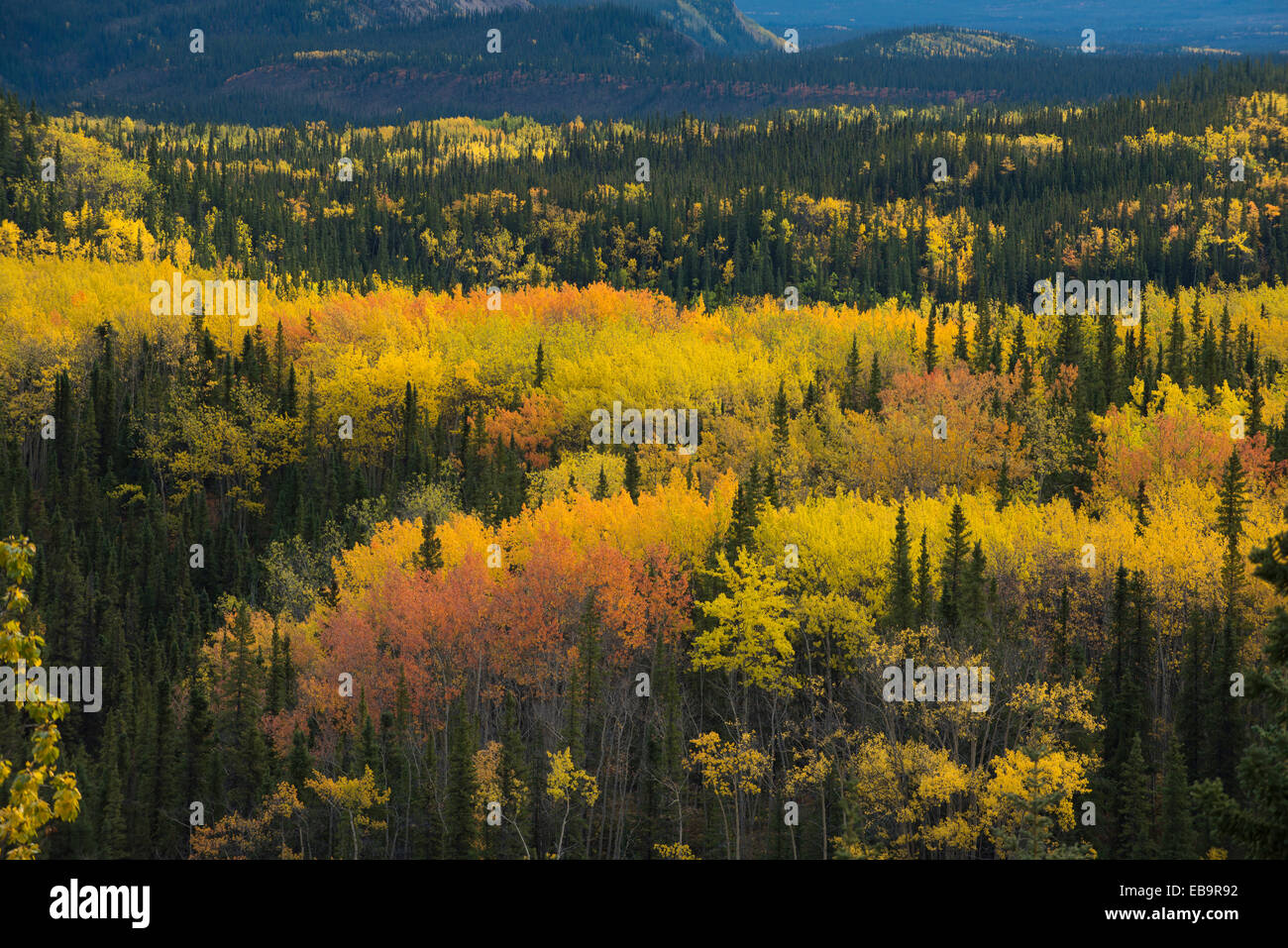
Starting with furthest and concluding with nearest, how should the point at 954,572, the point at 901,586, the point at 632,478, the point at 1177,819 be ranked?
the point at 632,478
the point at 954,572
the point at 901,586
the point at 1177,819

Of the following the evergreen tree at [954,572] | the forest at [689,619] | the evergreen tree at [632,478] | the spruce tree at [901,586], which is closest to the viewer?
the forest at [689,619]

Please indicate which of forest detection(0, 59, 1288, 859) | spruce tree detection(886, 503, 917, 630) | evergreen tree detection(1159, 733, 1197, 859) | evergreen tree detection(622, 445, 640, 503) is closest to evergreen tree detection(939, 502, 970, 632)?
forest detection(0, 59, 1288, 859)

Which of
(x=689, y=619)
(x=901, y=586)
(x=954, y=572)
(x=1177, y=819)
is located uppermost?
(x=901, y=586)

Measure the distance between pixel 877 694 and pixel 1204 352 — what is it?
8703cm

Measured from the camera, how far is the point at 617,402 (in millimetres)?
143625

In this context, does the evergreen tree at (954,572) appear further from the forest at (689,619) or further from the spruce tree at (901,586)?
the spruce tree at (901,586)

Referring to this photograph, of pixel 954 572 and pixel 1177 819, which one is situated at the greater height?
pixel 954 572

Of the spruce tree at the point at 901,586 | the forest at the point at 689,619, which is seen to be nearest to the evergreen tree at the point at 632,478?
the forest at the point at 689,619

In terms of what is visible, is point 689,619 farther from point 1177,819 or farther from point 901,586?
point 1177,819

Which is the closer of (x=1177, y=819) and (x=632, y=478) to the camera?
(x=1177, y=819)

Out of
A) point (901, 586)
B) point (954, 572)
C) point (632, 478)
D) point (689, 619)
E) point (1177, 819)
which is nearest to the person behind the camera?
point (1177, 819)

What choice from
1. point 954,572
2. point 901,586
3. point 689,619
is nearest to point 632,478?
point 689,619

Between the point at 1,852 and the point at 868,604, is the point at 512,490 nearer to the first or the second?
the point at 868,604
